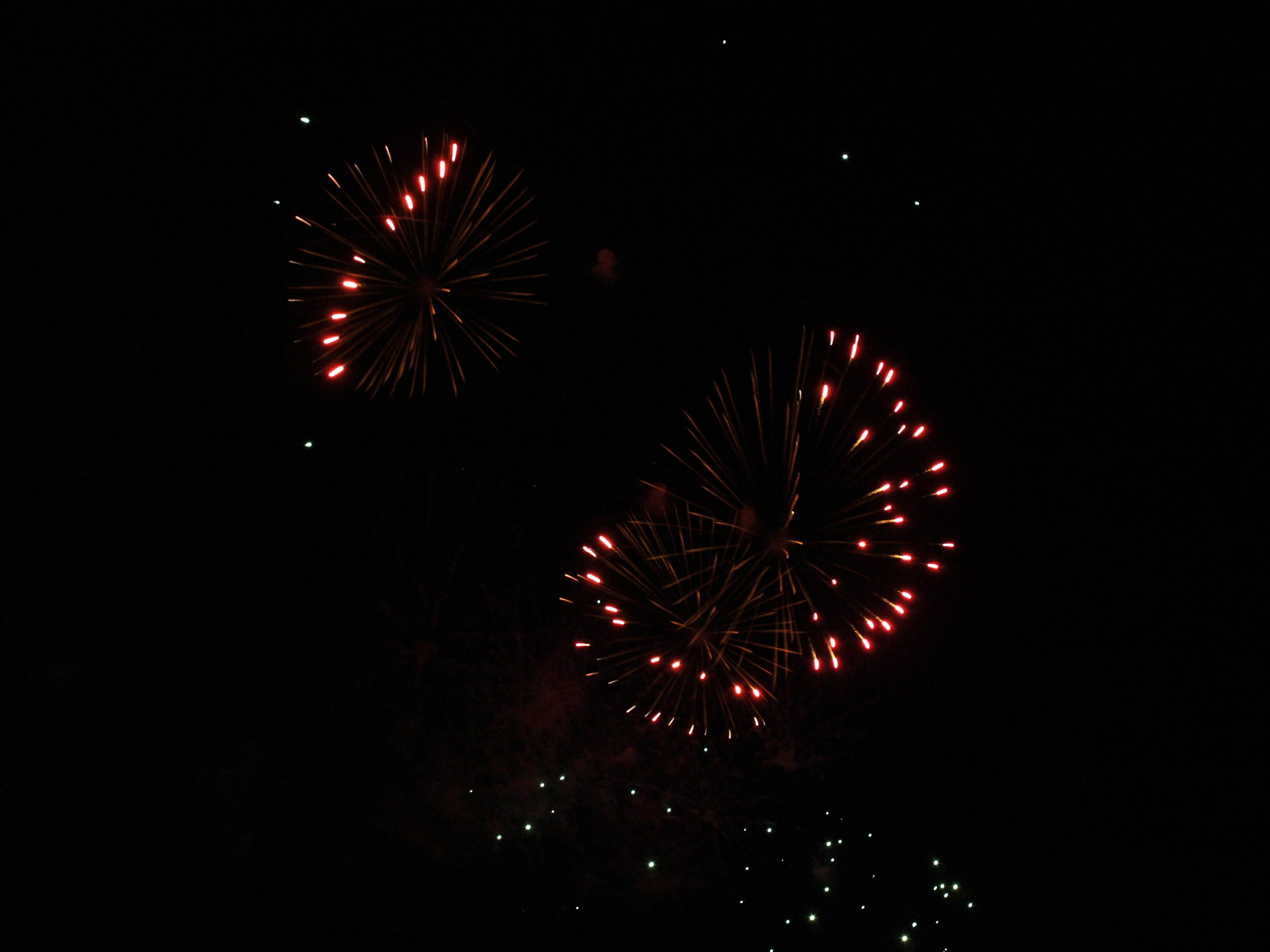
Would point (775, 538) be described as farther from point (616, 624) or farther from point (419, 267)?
point (419, 267)

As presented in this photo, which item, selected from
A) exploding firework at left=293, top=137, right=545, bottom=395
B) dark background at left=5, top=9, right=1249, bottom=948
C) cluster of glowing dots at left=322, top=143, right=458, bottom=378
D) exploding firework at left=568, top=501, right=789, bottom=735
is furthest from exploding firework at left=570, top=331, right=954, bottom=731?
cluster of glowing dots at left=322, top=143, right=458, bottom=378

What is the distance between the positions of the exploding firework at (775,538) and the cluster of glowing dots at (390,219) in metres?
0.97

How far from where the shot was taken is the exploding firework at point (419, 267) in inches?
72.0

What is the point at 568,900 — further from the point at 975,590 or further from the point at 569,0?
the point at 569,0

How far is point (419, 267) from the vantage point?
180 cm

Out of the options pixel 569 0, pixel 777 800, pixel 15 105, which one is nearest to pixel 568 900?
pixel 777 800

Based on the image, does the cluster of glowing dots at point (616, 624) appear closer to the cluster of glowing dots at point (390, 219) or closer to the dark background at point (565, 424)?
the dark background at point (565, 424)

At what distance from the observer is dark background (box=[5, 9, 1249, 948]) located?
190cm

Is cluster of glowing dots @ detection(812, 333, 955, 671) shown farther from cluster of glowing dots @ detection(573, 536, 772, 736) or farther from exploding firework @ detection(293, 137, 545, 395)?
exploding firework @ detection(293, 137, 545, 395)

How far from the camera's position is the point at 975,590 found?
2.11 metres

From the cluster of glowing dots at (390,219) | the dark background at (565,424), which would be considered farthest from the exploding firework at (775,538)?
the cluster of glowing dots at (390,219)

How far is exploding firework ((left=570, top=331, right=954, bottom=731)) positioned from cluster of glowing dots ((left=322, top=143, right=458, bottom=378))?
0.97m

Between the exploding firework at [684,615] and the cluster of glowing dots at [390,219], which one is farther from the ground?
the cluster of glowing dots at [390,219]

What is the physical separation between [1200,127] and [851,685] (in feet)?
6.74
